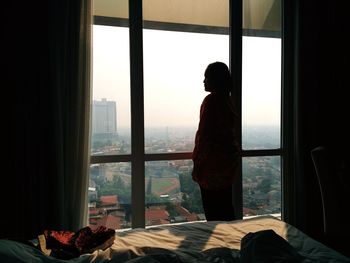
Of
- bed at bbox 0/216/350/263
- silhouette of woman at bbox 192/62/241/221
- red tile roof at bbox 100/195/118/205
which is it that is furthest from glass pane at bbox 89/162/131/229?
bed at bbox 0/216/350/263

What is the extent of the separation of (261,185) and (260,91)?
896 millimetres

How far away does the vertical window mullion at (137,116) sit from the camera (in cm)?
254

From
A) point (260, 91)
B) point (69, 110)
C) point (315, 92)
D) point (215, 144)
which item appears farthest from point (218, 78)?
point (315, 92)

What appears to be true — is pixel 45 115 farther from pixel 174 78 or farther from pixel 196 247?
pixel 196 247

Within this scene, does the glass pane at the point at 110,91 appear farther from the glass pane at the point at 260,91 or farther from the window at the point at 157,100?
the glass pane at the point at 260,91

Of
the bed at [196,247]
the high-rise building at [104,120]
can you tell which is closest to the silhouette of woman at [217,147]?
the bed at [196,247]

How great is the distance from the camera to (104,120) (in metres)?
2.52

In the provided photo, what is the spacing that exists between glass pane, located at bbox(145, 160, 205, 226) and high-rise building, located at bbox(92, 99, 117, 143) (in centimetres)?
42

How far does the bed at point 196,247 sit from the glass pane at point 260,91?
119 centimetres

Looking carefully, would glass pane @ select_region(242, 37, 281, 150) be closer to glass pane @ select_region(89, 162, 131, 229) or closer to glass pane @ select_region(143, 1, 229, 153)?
glass pane @ select_region(143, 1, 229, 153)

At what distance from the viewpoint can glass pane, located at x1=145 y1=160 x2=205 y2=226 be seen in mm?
2672

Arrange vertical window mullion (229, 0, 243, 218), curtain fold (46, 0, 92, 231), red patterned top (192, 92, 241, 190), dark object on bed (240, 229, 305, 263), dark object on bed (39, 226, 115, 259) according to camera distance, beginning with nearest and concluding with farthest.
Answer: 1. dark object on bed (240, 229, 305, 263)
2. dark object on bed (39, 226, 115, 259)
3. red patterned top (192, 92, 241, 190)
4. curtain fold (46, 0, 92, 231)
5. vertical window mullion (229, 0, 243, 218)

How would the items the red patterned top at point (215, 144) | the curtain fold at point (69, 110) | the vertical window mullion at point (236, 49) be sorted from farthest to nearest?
the vertical window mullion at point (236, 49) < the curtain fold at point (69, 110) < the red patterned top at point (215, 144)

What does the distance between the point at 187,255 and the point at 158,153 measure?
1410mm
